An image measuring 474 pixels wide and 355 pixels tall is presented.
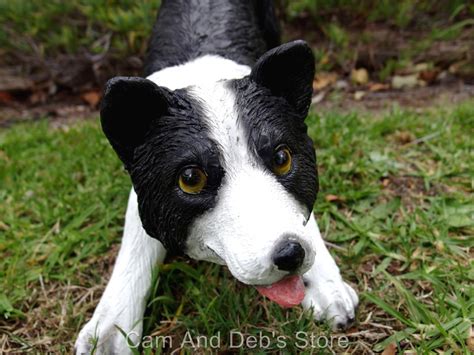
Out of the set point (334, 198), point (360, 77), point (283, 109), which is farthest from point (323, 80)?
point (283, 109)

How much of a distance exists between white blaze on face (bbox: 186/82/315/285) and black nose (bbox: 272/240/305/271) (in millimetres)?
15

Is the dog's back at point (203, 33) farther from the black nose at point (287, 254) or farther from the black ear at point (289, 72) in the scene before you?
the black nose at point (287, 254)

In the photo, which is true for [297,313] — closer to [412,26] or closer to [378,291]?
[378,291]

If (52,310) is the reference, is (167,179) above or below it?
above

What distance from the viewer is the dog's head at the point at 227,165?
1.42m

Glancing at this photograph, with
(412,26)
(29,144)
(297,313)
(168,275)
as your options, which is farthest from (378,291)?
(412,26)

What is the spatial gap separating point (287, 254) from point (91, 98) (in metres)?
3.56

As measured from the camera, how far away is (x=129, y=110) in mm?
1564

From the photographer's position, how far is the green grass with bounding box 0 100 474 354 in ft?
6.41

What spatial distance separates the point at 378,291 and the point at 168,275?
0.88m

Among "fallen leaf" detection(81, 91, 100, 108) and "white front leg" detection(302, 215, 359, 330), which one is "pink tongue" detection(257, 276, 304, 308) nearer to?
"white front leg" detection(302, 215, 359, 330)

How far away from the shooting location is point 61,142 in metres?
3.55

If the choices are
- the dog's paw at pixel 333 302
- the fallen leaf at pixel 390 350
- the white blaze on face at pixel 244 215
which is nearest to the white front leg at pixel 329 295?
the dog's paw at pixel 333 302

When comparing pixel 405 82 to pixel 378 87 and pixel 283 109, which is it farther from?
pixel 283 109
